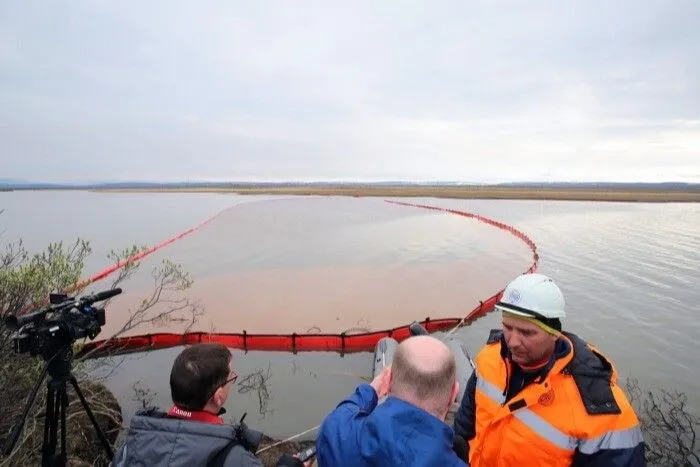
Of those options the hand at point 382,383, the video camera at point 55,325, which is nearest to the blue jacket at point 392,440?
the hand at point 382,383

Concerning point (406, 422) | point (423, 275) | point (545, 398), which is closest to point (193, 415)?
point (406, 422)

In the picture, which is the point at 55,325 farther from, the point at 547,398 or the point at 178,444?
the point at 547,398

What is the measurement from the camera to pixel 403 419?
1.44 m

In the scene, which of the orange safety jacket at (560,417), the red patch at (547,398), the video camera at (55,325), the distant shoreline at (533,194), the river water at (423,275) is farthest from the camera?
the distant shoreline at (533,194)

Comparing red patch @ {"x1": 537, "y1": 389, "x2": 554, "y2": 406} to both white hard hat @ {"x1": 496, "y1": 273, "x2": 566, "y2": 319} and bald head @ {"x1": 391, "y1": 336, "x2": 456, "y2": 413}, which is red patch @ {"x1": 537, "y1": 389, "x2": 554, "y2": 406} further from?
bald head @ {"x1": 391, "y1": 336, "x2": 456, "y2": 413}

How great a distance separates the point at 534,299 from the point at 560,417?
60cm

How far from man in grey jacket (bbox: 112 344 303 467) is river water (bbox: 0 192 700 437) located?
477 cm

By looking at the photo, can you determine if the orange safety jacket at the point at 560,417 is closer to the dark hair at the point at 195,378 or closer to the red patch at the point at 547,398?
the red patch at the point at 547,398

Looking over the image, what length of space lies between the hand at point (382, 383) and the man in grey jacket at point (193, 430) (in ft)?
1.44

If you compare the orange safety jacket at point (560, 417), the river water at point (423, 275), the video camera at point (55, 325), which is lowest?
the river water at point (423, 275)

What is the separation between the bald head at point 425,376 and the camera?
1.51 m

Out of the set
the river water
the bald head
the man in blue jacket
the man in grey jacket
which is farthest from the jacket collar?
the river water

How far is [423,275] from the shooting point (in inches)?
594

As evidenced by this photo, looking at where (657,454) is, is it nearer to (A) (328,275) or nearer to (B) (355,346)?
(B) (355,346)
